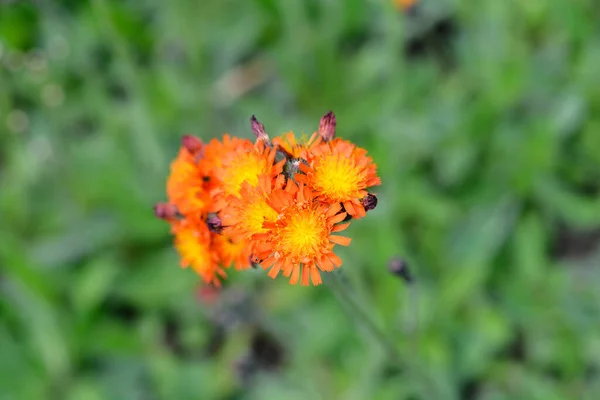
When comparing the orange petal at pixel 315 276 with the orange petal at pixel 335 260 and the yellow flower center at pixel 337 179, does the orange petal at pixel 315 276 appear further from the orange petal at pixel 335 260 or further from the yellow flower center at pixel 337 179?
the yellow flower center at pixel 337 179

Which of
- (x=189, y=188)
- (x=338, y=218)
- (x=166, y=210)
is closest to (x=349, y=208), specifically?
(x=338, y=218)

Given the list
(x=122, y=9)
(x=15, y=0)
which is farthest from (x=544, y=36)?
(x=15, y=0)

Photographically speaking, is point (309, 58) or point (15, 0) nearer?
point (309, 58)

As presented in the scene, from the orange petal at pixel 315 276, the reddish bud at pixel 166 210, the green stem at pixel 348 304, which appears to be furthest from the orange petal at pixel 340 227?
the reddish bud at pixel 166 210

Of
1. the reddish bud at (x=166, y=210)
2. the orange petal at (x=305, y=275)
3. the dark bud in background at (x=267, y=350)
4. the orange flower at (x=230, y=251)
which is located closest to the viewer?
the orange petal at (x=305, y=275)

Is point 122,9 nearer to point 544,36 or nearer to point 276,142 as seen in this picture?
point 544,36

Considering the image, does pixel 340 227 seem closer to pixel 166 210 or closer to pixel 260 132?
pixel 260 132

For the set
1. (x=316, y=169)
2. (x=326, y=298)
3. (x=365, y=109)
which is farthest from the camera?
(x=365, y=109)
